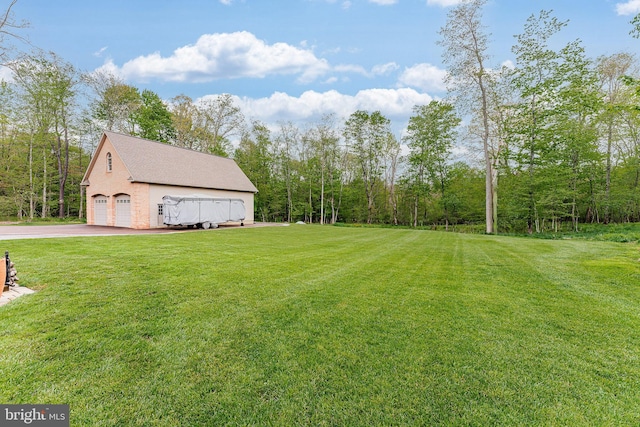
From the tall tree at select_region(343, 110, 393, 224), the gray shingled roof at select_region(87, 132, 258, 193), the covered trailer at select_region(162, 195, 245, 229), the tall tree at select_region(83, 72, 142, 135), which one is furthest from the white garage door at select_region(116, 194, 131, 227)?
the tall tree at select_region(343, 110, 393, 224)

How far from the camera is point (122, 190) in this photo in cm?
1603

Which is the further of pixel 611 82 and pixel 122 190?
pixel 611 82

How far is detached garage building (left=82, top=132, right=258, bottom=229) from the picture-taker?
1555cm

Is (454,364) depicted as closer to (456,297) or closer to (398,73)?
(456,297)

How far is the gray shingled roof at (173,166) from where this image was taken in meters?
16.1

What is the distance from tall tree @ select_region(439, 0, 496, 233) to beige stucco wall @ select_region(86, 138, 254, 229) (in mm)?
19446

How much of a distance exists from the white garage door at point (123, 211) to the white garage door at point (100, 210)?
1.50m

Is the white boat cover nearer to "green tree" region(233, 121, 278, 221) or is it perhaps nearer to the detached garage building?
the detached garage building

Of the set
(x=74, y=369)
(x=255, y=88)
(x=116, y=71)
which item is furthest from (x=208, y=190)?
(x=74, y=369)

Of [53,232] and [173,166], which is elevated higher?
[173,166]

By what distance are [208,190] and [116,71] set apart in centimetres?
1460

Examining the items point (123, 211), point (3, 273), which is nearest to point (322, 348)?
point (3, 273)

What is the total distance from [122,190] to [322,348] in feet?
60.0

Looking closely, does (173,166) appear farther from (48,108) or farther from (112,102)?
(112,102)
